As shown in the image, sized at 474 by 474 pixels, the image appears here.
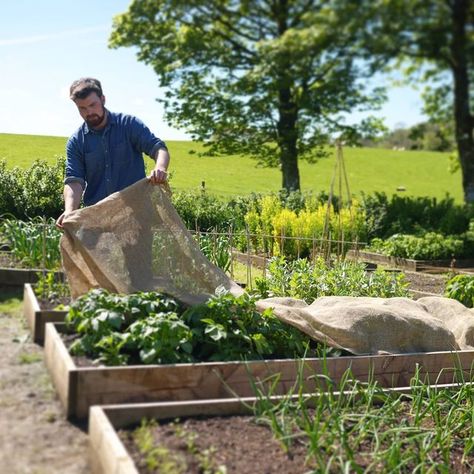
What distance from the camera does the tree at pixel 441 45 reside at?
18625mm

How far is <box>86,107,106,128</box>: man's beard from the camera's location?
4.81 m

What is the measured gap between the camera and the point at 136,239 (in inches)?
183

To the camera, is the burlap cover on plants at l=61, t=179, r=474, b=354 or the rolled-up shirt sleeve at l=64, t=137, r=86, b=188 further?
the rolled-up shirt sleeve at l=64, t=137, r=86, b=188

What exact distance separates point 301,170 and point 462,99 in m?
14.8

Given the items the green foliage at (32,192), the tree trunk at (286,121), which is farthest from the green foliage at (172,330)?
the tree trunk at (286,121)

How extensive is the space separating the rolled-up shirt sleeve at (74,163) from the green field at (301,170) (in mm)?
7977

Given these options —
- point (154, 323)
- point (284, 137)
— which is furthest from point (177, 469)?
point (284, 137)

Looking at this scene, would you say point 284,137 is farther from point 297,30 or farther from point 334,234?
point 334,234

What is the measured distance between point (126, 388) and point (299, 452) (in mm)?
934

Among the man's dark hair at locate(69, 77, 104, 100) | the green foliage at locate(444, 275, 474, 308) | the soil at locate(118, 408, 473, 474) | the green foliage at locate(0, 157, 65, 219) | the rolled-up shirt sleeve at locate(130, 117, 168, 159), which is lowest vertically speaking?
the soil at locate(118, 408, 473, 474)

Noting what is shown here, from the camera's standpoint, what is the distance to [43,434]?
3.06 metres

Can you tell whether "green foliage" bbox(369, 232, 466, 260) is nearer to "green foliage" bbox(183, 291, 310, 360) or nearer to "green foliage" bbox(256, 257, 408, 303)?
"green foliage" bbox(256, 257, 408, 303)

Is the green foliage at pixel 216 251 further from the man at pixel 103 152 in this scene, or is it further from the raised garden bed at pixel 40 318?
the raised garden bed at pixel 40 318

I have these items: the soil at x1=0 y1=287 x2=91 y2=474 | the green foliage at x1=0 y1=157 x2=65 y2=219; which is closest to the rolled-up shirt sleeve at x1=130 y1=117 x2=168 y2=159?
the soil at x1=0 y1=287 x2=91 y2=474
